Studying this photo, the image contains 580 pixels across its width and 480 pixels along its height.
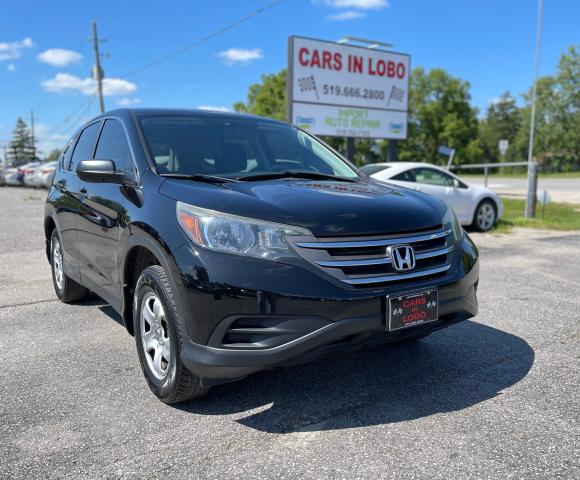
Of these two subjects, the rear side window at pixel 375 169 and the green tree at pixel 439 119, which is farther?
the green tree at pixel 439 119

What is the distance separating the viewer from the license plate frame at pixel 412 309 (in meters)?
2.76

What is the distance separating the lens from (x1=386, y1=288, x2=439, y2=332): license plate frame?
9.06 feet

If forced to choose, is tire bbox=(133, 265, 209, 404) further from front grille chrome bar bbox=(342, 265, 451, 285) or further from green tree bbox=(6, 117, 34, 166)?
green tree bbox=(6, 117, 34, 166)

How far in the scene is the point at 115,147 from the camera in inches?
156

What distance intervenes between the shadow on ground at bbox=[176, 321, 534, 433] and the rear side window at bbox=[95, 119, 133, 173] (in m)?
1.62

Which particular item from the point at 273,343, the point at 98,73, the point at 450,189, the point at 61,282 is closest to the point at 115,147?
the point at 61,282

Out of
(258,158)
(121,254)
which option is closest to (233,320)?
(121,254)

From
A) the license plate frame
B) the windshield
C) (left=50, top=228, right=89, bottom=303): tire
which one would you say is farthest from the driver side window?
the license plate frame

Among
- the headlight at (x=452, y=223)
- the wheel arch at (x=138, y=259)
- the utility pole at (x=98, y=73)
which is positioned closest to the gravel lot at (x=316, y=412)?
the wheel arch at (x=138, y=259)

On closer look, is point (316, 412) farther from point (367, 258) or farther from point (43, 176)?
point (43, 176)

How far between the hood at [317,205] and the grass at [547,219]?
867cm

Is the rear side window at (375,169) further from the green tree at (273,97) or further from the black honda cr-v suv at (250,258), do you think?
the green tree at (273,97)

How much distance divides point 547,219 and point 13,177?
25.9 metres

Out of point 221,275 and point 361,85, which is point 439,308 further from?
point 361,85
